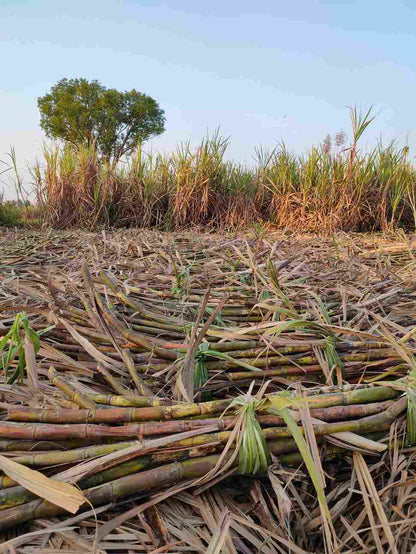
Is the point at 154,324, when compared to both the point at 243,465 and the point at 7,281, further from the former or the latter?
the point at 7,281

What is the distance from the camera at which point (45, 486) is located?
0.53m

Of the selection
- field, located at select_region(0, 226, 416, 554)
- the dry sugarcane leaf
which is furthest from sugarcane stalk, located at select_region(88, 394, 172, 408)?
the dry sugarcane leaf

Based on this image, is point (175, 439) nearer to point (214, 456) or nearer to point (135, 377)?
point (214, 456)

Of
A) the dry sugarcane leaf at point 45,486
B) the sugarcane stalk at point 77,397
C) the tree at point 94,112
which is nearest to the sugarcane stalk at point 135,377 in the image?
the sugarcane stalk at point 77,397

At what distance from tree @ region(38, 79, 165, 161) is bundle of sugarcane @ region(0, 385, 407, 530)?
2602 cm

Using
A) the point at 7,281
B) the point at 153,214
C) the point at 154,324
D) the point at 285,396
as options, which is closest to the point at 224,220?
the point at 153,214

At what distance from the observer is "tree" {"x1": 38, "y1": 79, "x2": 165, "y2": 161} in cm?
2480

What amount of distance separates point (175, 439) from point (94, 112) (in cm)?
2788

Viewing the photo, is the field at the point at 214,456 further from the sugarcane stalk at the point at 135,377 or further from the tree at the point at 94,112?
the tree at the point at 94,112

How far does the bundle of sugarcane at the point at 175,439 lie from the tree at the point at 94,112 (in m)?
26.0

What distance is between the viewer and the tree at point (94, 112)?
24.8m

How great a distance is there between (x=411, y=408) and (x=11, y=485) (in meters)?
0.68

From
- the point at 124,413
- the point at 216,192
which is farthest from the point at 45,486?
the point at 216,192

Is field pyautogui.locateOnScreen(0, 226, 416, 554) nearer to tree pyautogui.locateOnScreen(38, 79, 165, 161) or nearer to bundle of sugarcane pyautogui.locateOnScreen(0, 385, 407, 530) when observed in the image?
bundle of sugarcane pyautogui.locateOnScreen(0, 385, 407, 530)
